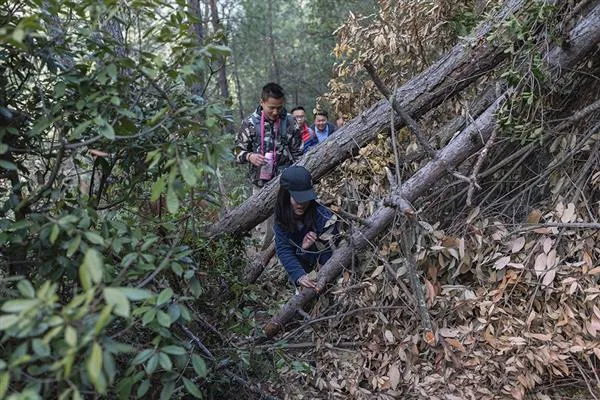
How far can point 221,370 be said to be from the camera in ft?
9.55

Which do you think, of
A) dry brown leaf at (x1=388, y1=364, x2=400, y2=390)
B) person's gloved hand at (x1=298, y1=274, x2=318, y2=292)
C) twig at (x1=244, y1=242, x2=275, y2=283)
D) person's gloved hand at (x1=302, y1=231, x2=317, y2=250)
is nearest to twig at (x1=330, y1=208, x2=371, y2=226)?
person's gloved hand at (x1=302, y1=231, x2=317, y2=250)

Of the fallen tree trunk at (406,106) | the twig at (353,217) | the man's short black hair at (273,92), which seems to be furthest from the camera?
the man's short black hair at (273,92)

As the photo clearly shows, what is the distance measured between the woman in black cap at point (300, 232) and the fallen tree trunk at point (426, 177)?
136 mm

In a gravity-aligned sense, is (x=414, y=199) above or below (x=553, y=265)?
above

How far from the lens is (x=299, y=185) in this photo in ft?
11.4

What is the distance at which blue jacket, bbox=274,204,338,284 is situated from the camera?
3.69 metres

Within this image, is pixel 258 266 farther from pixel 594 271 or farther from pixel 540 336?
pixel 594 271

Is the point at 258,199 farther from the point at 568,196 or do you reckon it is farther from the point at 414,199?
the point at 568,196

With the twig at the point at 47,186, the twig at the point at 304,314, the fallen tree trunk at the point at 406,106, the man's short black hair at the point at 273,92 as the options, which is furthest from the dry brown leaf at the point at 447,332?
the man's short black hair at the point at 273,92

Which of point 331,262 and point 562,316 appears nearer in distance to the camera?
point 562,316

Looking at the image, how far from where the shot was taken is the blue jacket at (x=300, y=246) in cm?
369

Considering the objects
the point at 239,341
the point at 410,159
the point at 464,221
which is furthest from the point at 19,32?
the point at 410,159

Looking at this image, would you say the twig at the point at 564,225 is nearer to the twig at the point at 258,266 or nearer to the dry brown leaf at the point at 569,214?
the dry brown leaf at the point at 569,214

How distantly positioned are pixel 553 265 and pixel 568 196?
60cm
